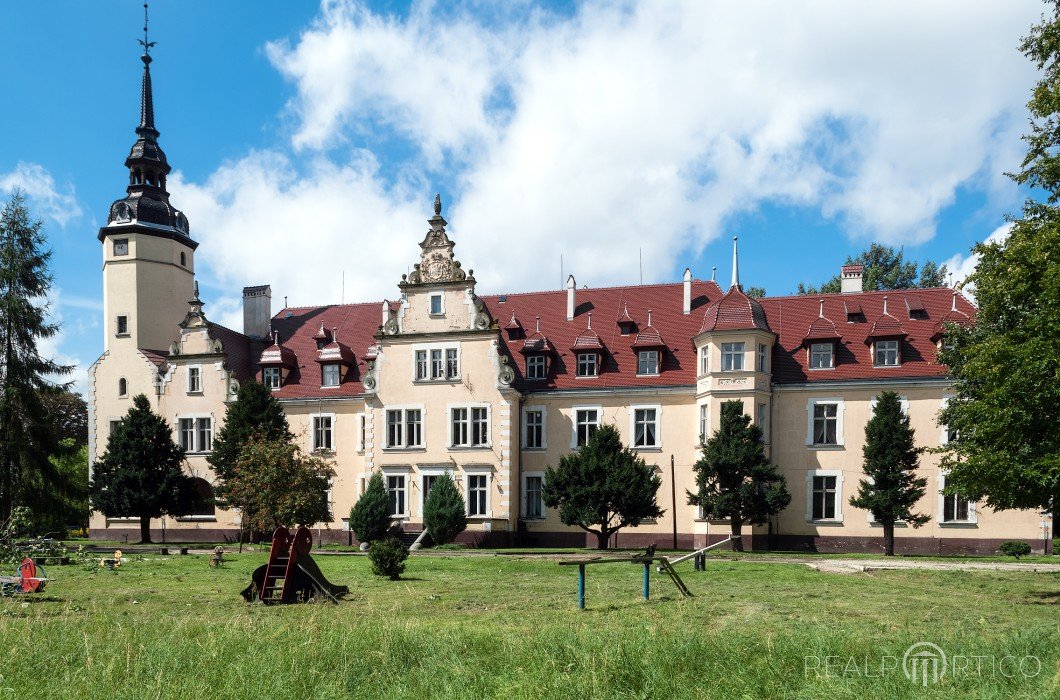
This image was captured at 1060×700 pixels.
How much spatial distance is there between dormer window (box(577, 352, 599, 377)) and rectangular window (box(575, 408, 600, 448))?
70.1 inches

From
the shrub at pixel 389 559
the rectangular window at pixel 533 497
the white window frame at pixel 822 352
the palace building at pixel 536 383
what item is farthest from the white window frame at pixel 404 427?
the white window frame at pixel 822 352

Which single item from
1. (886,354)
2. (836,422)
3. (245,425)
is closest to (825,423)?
(836,422)

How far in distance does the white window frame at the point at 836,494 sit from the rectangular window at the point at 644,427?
7.02 m

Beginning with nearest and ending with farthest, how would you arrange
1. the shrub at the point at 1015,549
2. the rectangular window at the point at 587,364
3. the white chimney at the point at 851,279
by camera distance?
the shrub at the point at 1015,549
the rectangular window at the point at 587,364
the white chimney at the point at 851,279

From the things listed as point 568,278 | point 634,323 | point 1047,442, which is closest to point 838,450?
point 634,323

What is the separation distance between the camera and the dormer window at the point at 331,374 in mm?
43156

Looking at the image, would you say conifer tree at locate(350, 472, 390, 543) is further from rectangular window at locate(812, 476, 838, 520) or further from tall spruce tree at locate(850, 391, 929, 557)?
tall spruce tree at locate(850, 391, 929, 557)

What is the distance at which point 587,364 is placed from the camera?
39.9 metres

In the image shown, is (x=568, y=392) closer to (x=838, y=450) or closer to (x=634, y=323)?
(x=634, y=323)

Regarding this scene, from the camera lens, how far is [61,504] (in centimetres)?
3675

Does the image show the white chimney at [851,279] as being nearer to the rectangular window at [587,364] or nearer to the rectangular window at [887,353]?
the rectangular window at [887,353]

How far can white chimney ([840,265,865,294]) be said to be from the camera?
4132 cm

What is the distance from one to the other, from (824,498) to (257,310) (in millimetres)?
31988

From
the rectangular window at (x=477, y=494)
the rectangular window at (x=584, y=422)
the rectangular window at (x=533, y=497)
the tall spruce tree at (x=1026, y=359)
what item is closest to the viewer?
the tall spruce tree at (x=1026, y=359)
